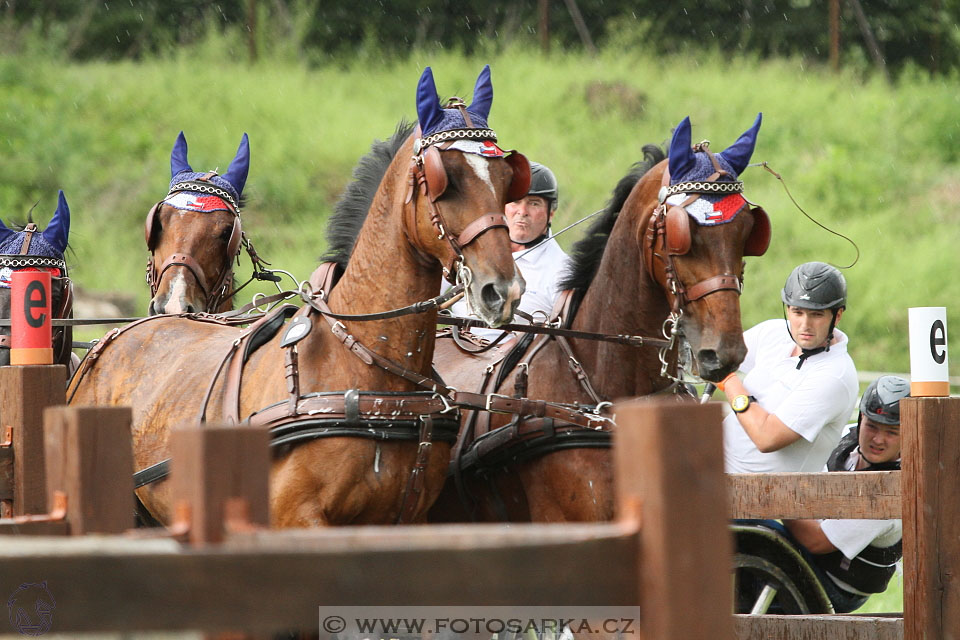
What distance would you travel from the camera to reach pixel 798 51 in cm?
2116

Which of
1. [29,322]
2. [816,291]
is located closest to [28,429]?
[29,322]

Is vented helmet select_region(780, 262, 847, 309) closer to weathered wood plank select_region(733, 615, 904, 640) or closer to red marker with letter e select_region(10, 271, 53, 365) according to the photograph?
weathered wood plank select_region(733, 615, 904, 640)

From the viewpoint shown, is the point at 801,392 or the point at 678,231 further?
the point at 801,392

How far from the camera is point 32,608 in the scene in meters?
1.39

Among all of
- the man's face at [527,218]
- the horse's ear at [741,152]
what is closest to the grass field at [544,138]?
the man's face at [527,218]

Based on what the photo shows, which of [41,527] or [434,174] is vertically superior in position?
[434,174]

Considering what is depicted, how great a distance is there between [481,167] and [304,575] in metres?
2.13

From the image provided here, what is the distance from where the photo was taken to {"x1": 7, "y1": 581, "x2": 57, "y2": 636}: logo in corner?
4.31 ft

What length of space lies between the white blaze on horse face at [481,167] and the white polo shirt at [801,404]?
136cm

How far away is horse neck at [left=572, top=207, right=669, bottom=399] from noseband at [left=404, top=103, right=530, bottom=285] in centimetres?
50

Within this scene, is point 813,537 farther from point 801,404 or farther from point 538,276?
point 538,276

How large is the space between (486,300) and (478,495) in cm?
102

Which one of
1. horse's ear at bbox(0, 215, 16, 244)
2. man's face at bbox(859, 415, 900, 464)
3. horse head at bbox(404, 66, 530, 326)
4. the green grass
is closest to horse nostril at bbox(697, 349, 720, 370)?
horse head at bbox(404, 66, 530, 326)

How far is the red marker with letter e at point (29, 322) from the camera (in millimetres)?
3477
